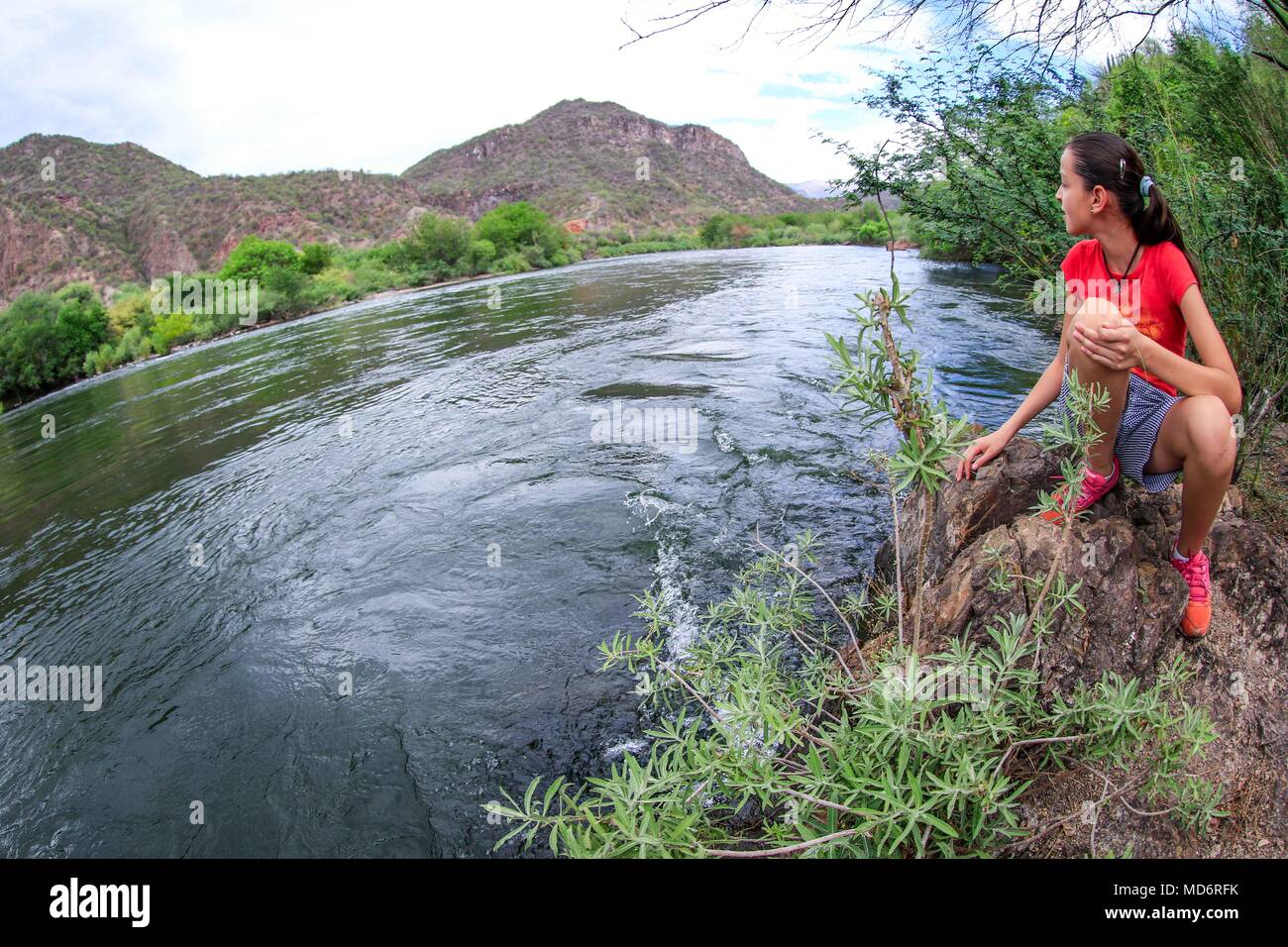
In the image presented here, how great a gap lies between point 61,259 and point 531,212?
57092 millimetres

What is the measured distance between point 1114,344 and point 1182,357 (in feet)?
1.24

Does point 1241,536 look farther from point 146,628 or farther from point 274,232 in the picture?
point 274,232

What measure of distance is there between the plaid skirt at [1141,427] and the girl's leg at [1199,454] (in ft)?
0.12

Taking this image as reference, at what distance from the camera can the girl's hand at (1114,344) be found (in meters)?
2.15

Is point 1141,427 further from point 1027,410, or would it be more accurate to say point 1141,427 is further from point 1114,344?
point 1114,344

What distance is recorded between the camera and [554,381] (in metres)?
12.0

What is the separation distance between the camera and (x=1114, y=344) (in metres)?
2.20
